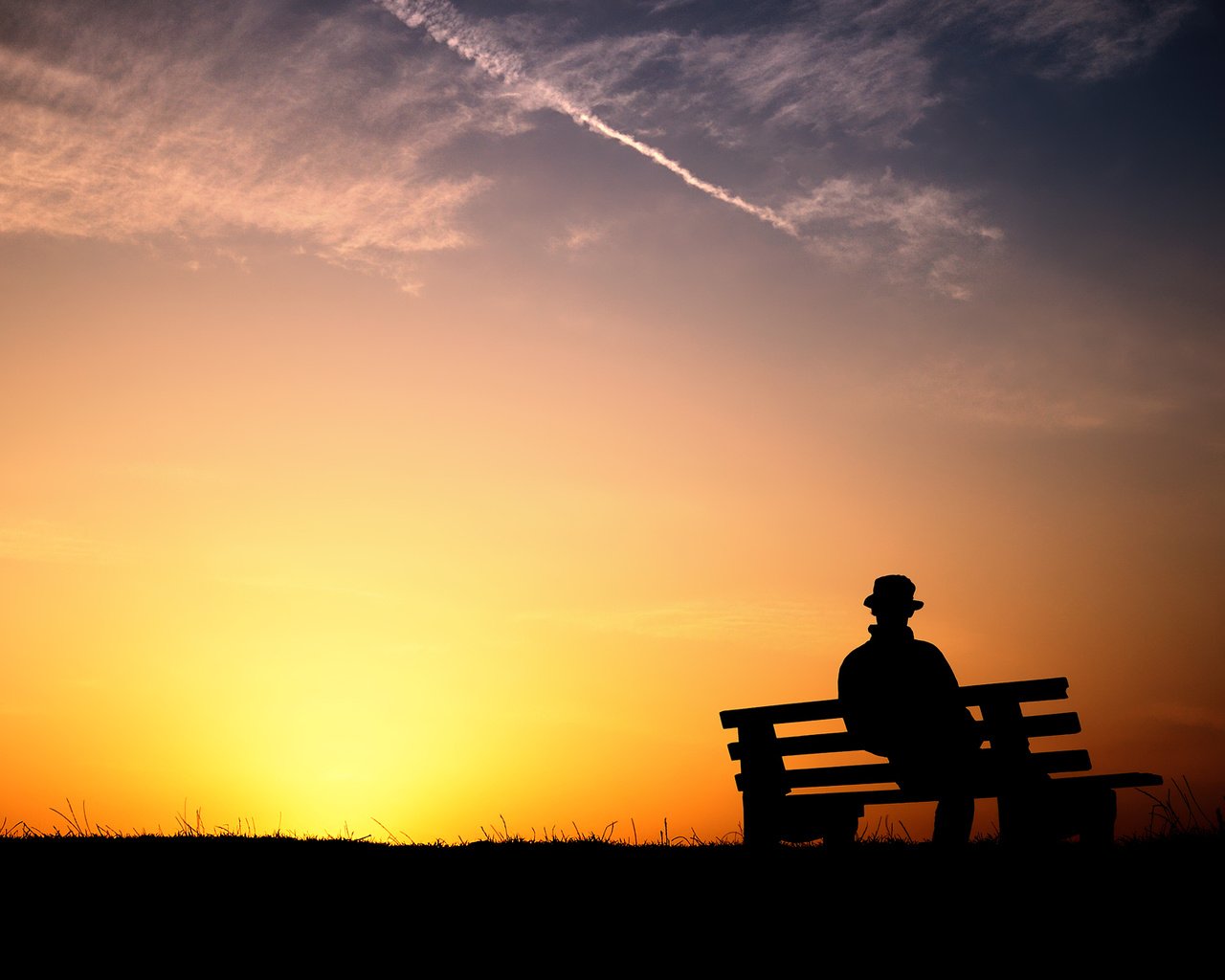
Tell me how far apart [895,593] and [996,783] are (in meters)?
1.60

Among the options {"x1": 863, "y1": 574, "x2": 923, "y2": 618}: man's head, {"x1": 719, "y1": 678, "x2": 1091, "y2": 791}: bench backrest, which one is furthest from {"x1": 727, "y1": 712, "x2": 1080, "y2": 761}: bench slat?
{"x1": 863, "y1": 574, "x2": 923, "y2": 618}: man's head

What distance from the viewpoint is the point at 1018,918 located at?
630 cm

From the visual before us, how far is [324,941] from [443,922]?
0.73 meters

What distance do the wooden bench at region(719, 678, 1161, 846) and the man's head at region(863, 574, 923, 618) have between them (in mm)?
805

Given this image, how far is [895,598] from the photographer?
862cm

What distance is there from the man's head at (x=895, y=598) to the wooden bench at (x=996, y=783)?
2.64 ft

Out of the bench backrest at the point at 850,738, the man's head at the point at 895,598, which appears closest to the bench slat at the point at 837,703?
the bench backrest at the point at 850,738

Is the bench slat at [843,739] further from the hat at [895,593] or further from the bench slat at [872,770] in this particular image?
the hat at [895,593]

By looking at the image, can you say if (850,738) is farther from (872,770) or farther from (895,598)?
(895,598)

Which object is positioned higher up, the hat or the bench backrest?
→ the hat

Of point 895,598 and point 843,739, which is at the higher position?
point 895,598

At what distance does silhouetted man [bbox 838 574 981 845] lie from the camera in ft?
25.9

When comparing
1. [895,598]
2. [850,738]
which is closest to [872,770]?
[850,738]

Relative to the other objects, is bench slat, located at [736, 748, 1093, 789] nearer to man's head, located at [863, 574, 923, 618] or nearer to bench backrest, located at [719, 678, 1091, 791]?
bench backrest, located at [719, 678, 1091, 791]
